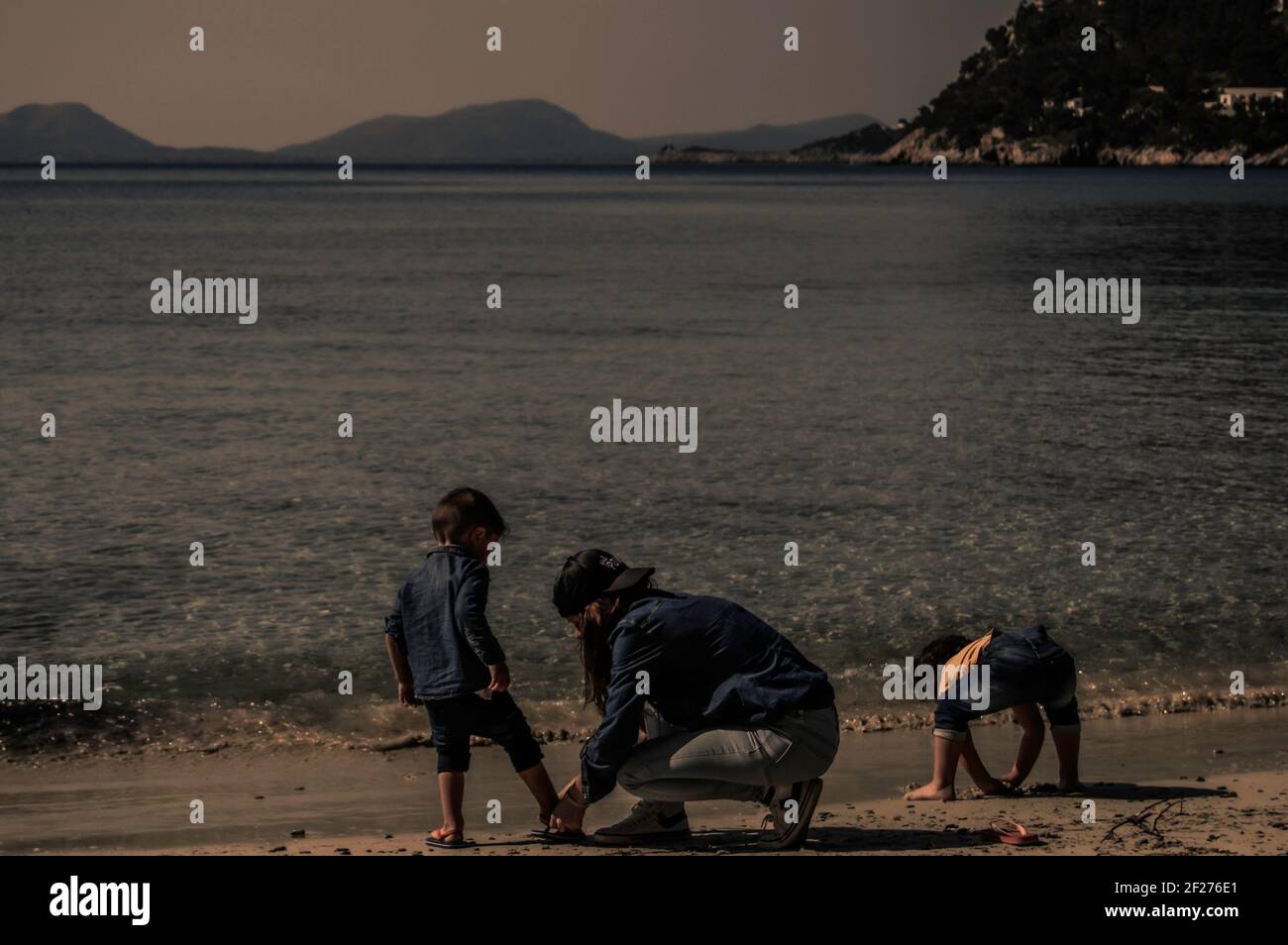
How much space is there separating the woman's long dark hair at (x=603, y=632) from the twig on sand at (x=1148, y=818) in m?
2.12

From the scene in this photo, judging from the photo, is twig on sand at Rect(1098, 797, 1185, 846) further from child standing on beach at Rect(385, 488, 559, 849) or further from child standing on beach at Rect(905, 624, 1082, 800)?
child standing on beach at Rect(385, 488, 559, 849)

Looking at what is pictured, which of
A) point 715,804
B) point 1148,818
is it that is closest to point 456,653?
point 715,804

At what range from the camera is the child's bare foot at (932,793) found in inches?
291

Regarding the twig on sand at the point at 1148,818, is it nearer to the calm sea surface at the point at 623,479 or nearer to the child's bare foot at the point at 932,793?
the child's bare foot at the point at 932,793

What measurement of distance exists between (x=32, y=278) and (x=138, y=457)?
34.2 meters

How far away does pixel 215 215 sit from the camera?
105312 mm

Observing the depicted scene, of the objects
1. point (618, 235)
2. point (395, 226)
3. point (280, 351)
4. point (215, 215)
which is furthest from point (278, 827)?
point (215, 215)

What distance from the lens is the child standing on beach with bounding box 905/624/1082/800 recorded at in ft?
23.4

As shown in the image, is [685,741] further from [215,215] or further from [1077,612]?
[215,215]

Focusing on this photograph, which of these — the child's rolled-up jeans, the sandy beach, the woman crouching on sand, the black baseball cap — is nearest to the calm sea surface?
the sandy beach

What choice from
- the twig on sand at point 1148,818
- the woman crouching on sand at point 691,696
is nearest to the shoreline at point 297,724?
the twig on sand at point 1148,818

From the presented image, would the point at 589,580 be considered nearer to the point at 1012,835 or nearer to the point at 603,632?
the point at 603,632

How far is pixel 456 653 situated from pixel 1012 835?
234cm

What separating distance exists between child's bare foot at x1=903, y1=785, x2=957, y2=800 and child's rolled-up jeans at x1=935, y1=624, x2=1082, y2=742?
0.90 ft
